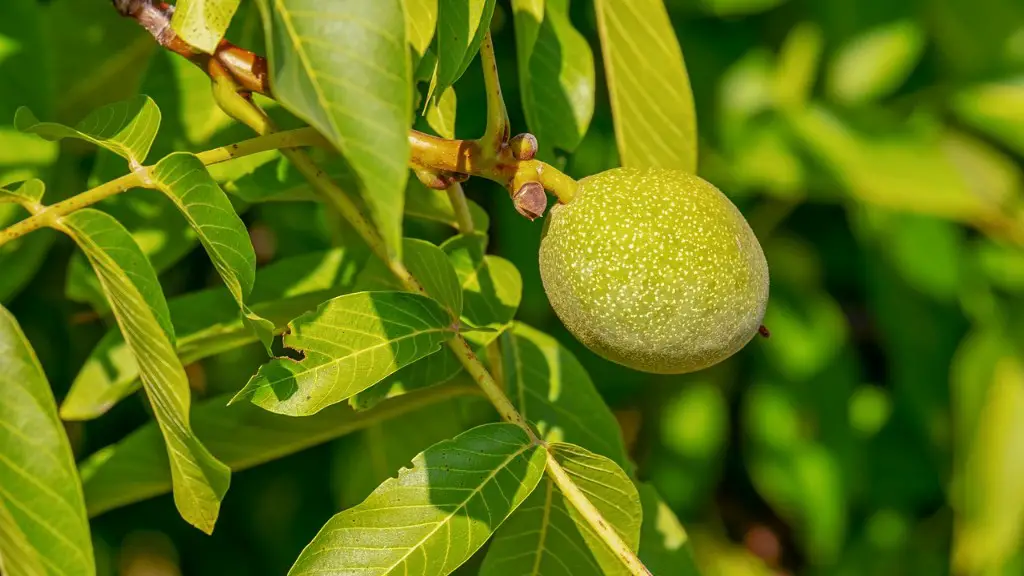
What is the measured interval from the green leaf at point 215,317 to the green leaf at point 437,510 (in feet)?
1.01

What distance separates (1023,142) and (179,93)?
1.46 meters

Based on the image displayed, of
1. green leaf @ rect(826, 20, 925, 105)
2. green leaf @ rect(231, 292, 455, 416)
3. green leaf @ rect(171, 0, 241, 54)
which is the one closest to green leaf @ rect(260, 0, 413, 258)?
green leaf @ rect(171, 0, 241, 54)

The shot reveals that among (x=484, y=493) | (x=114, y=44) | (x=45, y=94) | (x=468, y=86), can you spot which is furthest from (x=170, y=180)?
(x=468, y=86)

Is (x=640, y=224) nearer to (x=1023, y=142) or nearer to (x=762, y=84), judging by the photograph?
(x=762, y=84)

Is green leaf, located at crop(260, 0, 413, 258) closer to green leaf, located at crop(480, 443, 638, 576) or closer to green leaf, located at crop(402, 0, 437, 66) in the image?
green leaf, located at crop(402, 0, 437, 66)

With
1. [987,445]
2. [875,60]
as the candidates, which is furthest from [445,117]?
[987,445]

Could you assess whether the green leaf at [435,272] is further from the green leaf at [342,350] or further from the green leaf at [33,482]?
the green leaf at [33,482]

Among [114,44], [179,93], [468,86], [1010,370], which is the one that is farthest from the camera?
[1010,370]

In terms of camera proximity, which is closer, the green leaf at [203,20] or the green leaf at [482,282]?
the green leaf at [203,20]

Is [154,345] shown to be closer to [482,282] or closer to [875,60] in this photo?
[482,282]

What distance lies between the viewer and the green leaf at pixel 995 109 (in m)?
1.87

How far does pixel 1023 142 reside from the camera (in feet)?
6.11

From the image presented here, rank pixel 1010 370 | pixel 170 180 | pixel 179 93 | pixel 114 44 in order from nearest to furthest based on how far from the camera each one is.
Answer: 1. pixel 170 180
2. pixel 179 93
3. pixel 114 44
4. pixel 1010 370

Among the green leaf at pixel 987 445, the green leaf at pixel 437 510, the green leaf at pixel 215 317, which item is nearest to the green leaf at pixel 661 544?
the green leaf at pixel 437 510
